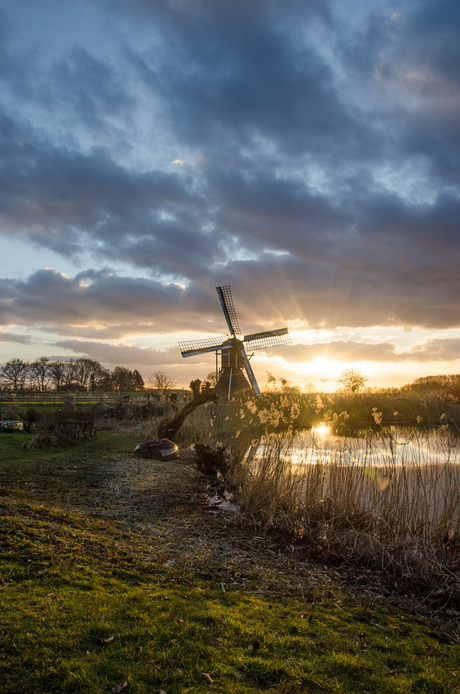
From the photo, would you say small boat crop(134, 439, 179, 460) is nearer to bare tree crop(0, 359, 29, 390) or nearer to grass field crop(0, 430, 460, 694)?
grass field crop(0, 430, 460, 694)

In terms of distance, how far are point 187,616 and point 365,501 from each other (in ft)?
14.1

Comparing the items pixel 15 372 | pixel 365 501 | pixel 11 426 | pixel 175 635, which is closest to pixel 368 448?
pixel 365 501

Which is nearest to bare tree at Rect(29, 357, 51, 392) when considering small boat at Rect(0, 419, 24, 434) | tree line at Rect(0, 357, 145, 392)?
tree line at Rect(0, 357, 145, 392)

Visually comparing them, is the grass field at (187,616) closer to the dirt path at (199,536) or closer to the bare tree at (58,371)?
the dirt path at (199,536)

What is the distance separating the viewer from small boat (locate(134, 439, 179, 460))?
8.05m

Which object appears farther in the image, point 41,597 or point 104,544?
point 104,544

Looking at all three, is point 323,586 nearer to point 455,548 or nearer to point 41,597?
point 455,548

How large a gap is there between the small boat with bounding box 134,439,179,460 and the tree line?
40.4m

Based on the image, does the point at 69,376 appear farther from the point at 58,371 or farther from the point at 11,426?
the point at 11,426

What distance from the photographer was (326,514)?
6.52 metres

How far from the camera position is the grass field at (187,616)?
2484 mm

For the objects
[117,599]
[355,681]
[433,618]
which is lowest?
[433,618]

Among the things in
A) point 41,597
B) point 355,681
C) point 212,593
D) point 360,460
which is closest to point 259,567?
point 212,593

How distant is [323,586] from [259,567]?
77cm
